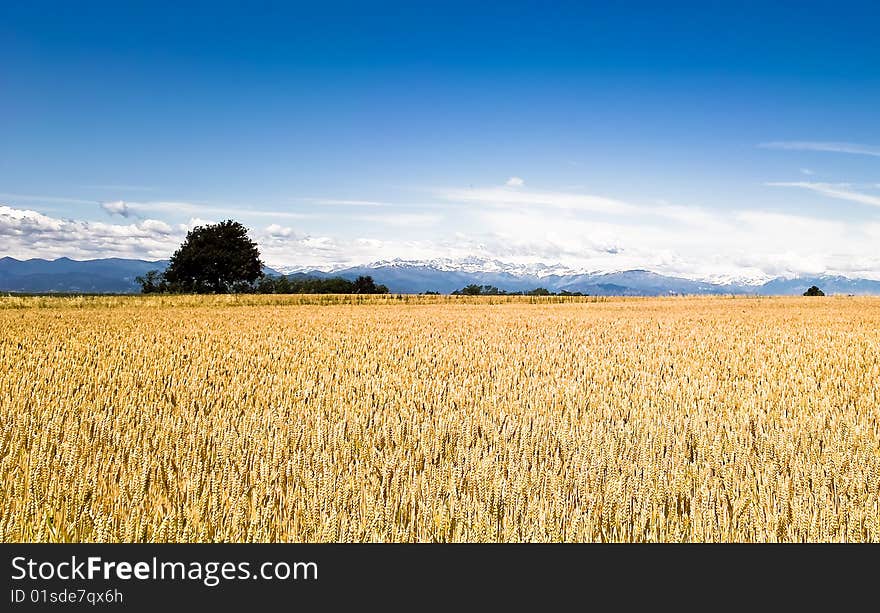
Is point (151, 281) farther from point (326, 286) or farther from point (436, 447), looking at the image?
point (436, 447)

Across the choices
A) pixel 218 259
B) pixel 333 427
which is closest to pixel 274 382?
pixel 333 427

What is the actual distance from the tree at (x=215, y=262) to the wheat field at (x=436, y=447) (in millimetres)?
68243

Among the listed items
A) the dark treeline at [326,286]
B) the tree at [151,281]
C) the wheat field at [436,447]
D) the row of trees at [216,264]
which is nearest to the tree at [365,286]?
the dark treeline at [326,286]

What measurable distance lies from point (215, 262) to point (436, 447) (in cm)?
7669

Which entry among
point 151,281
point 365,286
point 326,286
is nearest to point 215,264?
point 151,281

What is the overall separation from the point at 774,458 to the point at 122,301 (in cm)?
4102

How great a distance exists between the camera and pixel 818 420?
6.99 meters

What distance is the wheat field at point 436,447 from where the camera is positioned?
409 centimetres

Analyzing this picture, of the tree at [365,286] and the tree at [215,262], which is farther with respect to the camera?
the tree at [365,286]

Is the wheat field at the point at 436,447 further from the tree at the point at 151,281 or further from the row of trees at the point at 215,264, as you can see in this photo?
the tree at the point at 151,281

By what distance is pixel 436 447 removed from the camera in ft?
18.7

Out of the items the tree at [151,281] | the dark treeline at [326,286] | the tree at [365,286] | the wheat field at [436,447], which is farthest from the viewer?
the dark treeline at [326,286]

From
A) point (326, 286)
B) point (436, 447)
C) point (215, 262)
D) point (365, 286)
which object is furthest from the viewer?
point (326, 286)
